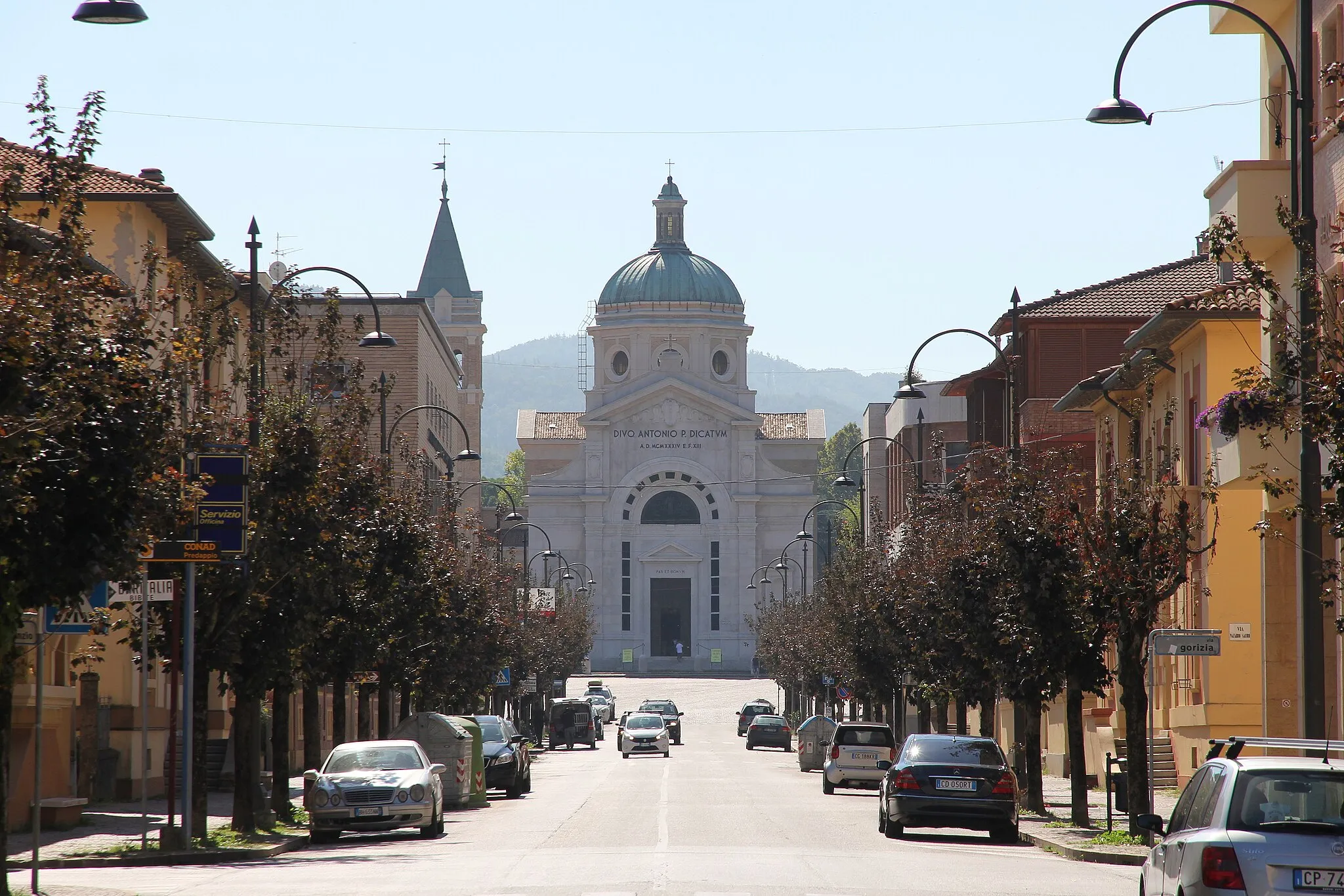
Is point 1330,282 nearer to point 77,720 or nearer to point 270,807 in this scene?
point 270,807

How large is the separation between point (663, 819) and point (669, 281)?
112904 mm

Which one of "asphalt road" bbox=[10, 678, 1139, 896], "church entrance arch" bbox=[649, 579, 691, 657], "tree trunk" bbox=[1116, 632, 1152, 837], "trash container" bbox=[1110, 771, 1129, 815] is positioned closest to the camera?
"asphalt road" bbox=[10, 678, 1139, 896]

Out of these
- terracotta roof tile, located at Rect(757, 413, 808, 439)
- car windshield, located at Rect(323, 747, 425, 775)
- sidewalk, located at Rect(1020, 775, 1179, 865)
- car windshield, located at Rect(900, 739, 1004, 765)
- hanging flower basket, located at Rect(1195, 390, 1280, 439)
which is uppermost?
terracotta roof tile, located at Rect(757, 413, 808, 439)

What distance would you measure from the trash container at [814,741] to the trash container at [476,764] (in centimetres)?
1867

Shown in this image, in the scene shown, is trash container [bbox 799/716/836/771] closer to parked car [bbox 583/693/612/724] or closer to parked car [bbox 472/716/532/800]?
parked car [bbox 472/716/532/800]

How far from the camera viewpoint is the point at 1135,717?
2378cm

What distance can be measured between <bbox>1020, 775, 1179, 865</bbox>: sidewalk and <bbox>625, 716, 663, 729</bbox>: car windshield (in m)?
28.7

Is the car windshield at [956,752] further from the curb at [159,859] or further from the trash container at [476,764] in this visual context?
the trash container at [476,764]

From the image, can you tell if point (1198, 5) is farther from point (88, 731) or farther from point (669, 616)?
point (669, 616)

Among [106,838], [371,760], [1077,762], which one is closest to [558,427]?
[1077,762]

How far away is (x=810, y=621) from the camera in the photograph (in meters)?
75.1

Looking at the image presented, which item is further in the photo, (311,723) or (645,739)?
(645,739)

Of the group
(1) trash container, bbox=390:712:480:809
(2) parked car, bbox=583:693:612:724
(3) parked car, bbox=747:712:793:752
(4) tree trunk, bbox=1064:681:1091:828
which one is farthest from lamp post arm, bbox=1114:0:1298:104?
(2) parked car, bbox=583:693:612:724

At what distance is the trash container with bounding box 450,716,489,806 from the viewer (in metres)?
34.2
